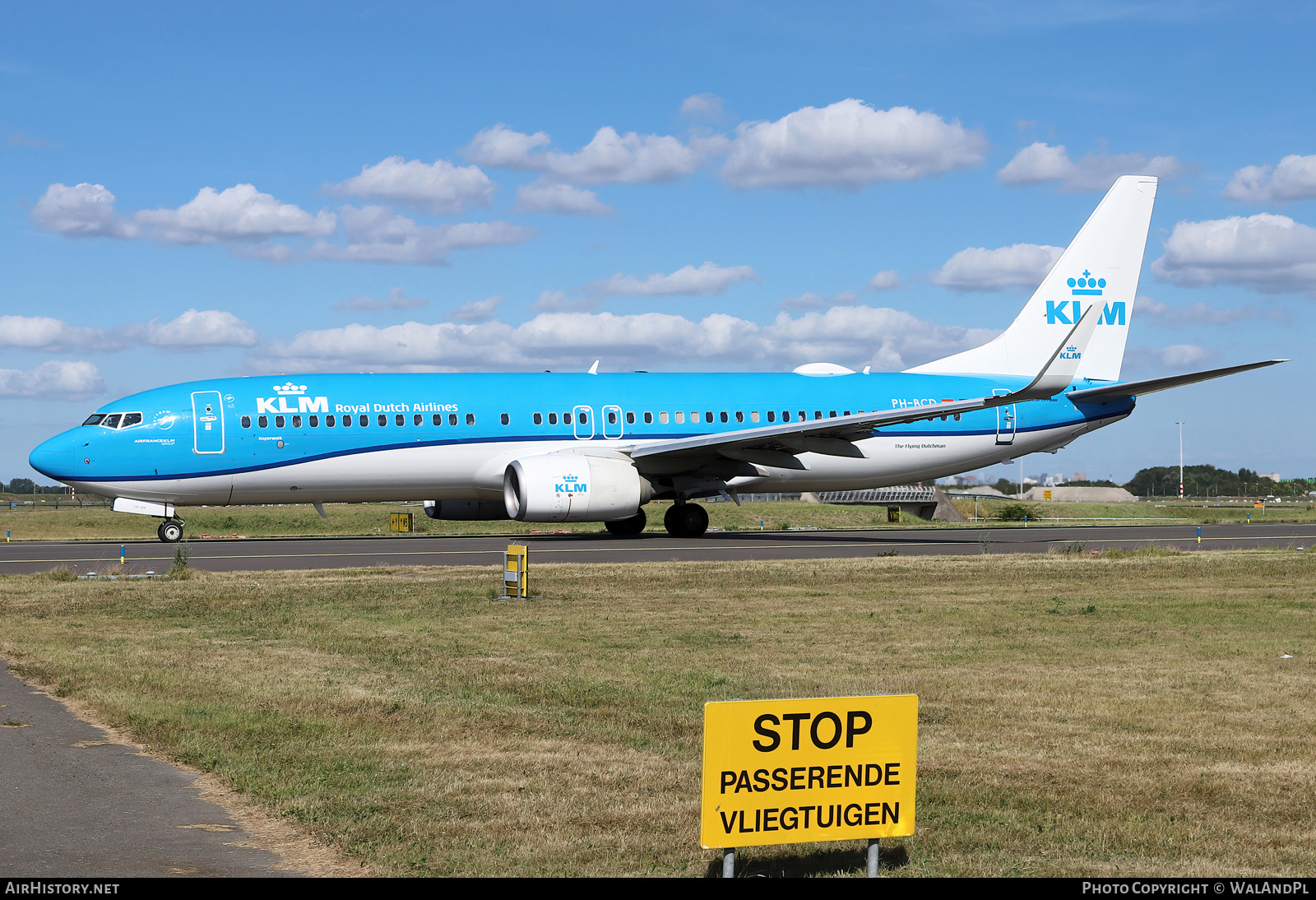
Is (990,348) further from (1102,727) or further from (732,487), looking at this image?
(1102,727)

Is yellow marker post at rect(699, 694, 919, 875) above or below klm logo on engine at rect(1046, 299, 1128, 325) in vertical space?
below

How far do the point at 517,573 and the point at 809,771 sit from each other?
13.1 metres

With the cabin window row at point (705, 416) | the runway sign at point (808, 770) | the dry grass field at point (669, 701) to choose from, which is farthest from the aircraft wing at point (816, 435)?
the runway sign at point (808, 770)

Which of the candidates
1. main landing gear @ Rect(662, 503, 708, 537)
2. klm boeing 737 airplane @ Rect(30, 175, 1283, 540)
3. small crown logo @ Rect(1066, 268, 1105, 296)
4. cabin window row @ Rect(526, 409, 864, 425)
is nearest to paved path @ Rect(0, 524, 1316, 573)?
main landing gear @ Rect(662, 503, 708, 537)

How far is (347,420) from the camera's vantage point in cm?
3152

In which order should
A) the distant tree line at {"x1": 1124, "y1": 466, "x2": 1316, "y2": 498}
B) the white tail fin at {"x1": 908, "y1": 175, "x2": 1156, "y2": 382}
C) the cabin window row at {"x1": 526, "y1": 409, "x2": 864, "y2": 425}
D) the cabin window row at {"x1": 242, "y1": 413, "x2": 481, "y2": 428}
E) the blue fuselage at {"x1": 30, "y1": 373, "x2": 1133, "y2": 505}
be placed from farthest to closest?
the distant tree line at {"x1": 1124, "y1": 466, "x2": 1316, "y2": 498}
the white tail fin at {"x1": 908, "y1": 175, "x2": 1156, "y2": 382}
the cabin window row at {"x1": 526, "y1": 409, "x2": 864, "y2": 425}
the cabin window row at {"x1": 242, "y1": 413, "x2": 481, "y2": 428}
the blue fuselage at {"x1": 30, "y1": 373, "x2": 1133, "y2": 505}

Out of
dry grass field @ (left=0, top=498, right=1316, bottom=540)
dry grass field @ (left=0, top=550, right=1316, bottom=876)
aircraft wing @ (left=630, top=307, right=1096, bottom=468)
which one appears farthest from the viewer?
dry grass field @ (left=0, top=498, right=1316, bottom=540)

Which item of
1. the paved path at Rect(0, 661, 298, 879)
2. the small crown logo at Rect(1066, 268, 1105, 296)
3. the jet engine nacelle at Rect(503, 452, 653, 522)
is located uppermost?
the small crown logo at Rect(1066, 268, 1105, 296)

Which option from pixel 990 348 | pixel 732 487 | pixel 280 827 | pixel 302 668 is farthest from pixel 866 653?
pixel 990 348

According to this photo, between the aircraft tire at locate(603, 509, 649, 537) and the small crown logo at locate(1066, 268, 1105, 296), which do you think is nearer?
the aircraft tire at locate(603, 509, 649, 537)

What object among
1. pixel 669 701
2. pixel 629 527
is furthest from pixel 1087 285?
pixel 669 701

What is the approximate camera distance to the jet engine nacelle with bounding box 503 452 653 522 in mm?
29375

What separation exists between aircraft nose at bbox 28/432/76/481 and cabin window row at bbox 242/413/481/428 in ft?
13.1

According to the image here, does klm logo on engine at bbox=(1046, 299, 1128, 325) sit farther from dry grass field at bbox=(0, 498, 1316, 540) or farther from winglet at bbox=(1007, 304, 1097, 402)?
dry grass field at bbox=(0, 498, 1316, 540)
